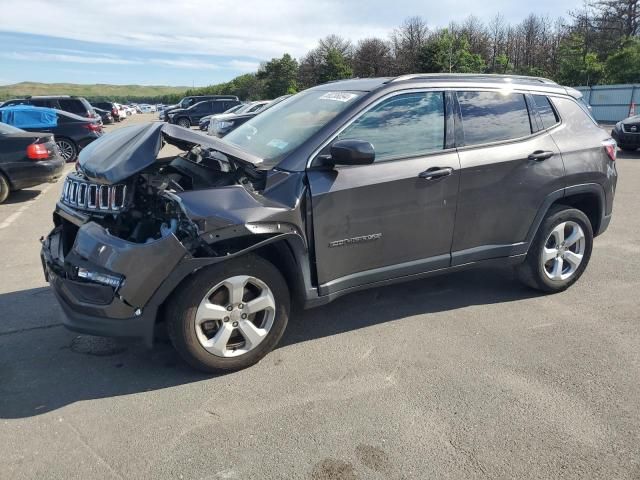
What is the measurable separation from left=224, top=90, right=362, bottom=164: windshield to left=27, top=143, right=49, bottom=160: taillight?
616 cm

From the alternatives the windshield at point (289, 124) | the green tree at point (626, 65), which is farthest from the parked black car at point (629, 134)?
the green tree at point (626, 65)

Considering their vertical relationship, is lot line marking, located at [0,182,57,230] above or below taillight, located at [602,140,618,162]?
below

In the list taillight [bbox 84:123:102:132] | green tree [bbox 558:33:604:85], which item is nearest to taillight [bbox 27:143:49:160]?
taillight [bbox 84:123:102:132]

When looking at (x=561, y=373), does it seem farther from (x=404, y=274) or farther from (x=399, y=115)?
(x=399, y=115)

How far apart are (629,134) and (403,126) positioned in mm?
13444

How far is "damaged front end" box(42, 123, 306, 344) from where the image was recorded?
312 cm

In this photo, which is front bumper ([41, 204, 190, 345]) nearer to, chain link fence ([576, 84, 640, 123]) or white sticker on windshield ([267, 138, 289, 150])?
white sticker on windshield ([267, 138, 289, 150])

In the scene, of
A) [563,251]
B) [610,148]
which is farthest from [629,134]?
[563,251]

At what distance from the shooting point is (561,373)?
11.3 feet

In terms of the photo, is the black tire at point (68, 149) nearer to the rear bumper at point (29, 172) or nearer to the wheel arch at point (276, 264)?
the rear bumper at point (29, 172)

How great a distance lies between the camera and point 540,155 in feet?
14.3

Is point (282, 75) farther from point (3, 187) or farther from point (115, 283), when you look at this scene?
point (115, 283)

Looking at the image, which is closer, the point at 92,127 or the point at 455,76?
the point at 455,76

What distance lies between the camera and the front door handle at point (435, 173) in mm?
3854
